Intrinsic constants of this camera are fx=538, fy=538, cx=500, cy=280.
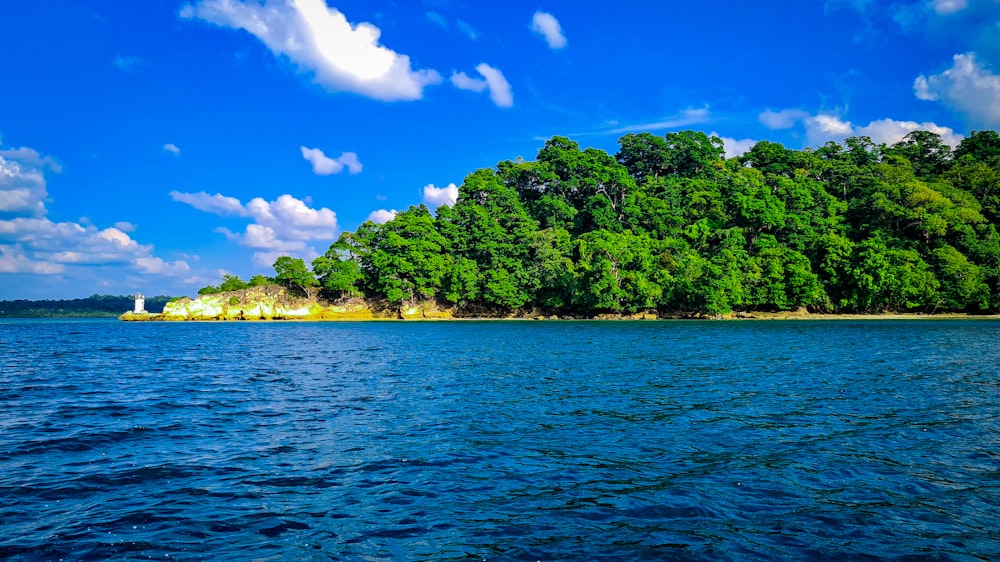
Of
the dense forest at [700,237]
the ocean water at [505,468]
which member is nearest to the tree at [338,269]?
the dense forest at [700,237]

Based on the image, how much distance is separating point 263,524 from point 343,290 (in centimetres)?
9527

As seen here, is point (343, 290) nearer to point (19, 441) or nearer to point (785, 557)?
point (19, 441)

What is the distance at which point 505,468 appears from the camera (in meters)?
9.59

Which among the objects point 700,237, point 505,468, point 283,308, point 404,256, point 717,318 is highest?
point 700,237

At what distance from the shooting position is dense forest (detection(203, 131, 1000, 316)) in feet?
257

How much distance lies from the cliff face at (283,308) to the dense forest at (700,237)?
2374 mm

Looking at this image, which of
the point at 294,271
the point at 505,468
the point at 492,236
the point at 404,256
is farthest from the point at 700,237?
the point at 505,468

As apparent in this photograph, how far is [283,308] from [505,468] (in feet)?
322

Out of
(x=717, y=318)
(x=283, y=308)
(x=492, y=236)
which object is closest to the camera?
(x=717, y=318)

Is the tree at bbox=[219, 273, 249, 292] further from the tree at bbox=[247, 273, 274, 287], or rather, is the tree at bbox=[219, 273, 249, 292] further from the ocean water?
the ocean water

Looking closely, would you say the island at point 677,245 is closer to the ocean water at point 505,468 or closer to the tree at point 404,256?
the tree at point 404,256

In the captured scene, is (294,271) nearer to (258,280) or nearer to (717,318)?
(258,280)

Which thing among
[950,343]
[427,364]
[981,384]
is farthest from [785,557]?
[950,343]

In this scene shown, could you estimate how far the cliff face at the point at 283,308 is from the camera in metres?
98.8
